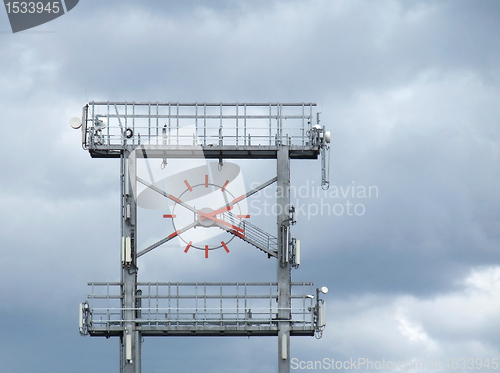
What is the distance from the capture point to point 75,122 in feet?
284

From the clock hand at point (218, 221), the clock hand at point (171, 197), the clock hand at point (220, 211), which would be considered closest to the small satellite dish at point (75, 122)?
the clock hand at point (171, 197)

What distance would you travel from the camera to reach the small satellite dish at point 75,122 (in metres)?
86.5

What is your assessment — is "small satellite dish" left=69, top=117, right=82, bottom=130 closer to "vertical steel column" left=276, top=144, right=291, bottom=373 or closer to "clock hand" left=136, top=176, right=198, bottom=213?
"clock hand" left=136, top=176, right=198, bottom=213

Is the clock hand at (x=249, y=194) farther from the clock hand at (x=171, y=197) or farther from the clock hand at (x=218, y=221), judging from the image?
the clock hand at (x=171, y=197)

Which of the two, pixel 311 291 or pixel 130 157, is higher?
pixel 130 157

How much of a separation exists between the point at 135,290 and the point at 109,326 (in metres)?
2.44

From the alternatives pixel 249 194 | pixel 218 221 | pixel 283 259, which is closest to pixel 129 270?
pixel 218 221

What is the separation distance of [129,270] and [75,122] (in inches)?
344

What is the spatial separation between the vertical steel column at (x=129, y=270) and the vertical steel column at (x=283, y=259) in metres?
7.86

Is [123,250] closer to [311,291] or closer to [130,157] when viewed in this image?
[130,157]

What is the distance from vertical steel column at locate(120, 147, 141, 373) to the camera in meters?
85.2

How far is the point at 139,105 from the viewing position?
87312 millimetres

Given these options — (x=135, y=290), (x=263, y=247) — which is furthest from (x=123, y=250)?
(x=263, y=247)

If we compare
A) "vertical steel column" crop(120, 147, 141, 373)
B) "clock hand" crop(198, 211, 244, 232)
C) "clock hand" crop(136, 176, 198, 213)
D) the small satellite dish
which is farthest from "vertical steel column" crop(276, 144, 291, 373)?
the small satellite dish
